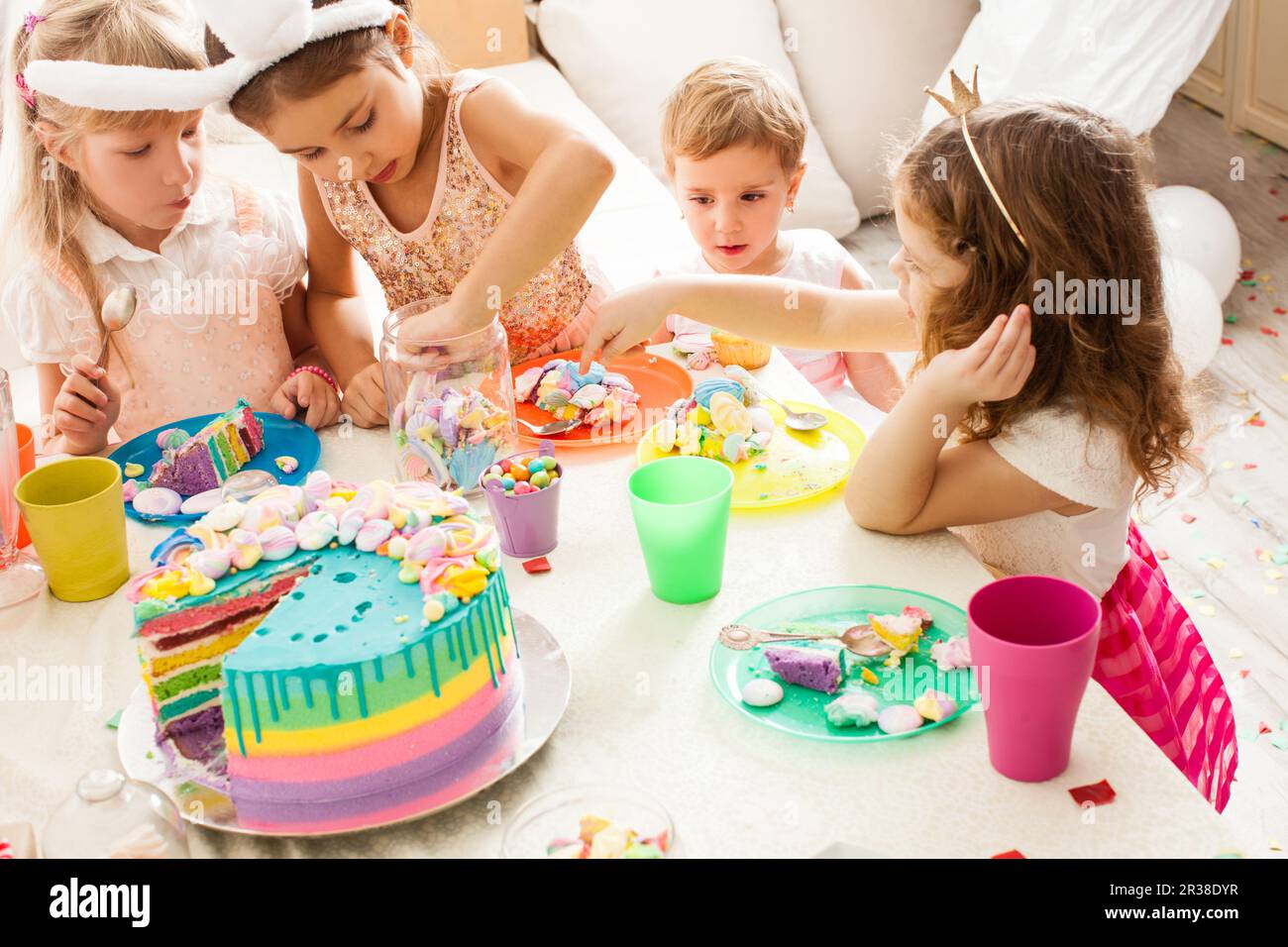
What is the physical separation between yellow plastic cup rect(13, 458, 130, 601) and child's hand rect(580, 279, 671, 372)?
1.64ft

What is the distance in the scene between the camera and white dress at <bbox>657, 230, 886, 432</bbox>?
1984mm

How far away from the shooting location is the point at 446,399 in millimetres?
1307

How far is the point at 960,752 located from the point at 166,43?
49.7 inches

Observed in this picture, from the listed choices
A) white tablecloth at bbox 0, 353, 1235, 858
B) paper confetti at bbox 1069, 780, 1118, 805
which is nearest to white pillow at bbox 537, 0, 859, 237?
white tablecloth at bbox 0, 353, 1235, 858

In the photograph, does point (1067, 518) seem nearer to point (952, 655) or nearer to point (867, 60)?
point (952, 655)

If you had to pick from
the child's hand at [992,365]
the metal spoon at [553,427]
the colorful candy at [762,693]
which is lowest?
the metal spoon at [553,427]

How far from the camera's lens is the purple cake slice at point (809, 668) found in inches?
39.4

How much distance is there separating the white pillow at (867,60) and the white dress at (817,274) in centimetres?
175

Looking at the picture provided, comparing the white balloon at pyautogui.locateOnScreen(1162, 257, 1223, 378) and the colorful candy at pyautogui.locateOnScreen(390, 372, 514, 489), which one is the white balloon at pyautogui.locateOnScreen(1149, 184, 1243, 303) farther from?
the colorful candy at pyautogui.locateOnScreen(390, 372, 514, 489)

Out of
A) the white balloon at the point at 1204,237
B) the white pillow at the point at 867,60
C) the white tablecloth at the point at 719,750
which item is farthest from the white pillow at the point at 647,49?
the white tablecloth at the point at 719,750

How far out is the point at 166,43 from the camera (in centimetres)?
155

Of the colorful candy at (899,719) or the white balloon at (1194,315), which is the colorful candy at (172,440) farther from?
the white balloon at (1194,315)

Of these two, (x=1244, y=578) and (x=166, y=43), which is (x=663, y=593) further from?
(x=1244, y=578)
